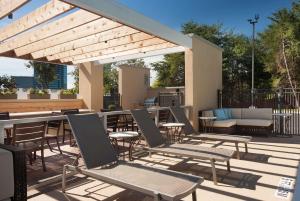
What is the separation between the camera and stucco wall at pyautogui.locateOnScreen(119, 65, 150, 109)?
15.2m

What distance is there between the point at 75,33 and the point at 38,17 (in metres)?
1.43

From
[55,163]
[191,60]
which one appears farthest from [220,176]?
[191,60]

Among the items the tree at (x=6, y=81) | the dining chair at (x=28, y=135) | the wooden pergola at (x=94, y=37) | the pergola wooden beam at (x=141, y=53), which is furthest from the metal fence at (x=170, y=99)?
the tree at (x=6, y=81)

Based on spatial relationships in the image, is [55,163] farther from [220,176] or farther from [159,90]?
[159,90]

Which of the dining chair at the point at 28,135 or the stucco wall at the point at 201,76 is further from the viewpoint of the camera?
the stucco wall at the point at 201,76

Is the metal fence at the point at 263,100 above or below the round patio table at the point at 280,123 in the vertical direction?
above

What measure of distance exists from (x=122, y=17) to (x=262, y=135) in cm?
676

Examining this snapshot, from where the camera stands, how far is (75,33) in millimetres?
7398

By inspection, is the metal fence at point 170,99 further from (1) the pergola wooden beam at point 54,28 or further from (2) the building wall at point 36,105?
(1) the pergola wooden beam at point 54,28

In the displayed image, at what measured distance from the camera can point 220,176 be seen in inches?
193

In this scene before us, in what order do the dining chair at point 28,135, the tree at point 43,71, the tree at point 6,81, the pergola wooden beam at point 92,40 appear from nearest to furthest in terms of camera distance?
the dining chair at point 28,135
the pergola wooden beam at point 92,40
the tree at point 6,81
the tree at point 43,71

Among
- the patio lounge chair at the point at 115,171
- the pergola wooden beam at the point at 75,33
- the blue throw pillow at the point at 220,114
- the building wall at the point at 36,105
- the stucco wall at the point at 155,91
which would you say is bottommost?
the patio lounge chair at the point at 115,171

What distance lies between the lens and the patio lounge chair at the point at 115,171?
3.10m

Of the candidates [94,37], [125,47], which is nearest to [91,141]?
[94,37]
